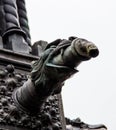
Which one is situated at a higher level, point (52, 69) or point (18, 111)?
point (52, 69)

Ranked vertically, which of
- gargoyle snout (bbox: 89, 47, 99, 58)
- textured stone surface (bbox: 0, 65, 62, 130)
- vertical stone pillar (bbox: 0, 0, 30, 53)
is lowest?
textured stone surface (bbox: 0, 65, 62, 130)

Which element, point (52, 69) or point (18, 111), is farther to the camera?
point (18, 111)

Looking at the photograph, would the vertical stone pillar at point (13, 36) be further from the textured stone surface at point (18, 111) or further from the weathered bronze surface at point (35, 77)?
the textured stone surface at point (18, 111)

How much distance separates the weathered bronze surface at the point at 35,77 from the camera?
975 cm

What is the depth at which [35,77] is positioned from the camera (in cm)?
1060

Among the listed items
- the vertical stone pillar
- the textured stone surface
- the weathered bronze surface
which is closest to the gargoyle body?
the weathered bronze surface

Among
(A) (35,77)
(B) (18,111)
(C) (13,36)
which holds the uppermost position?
(C) (13,36)

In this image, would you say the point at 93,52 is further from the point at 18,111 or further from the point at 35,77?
the point at 18,111

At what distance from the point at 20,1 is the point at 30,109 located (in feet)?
15.0

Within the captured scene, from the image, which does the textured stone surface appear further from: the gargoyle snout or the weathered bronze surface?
the gargoyle snout

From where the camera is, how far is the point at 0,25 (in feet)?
44.1

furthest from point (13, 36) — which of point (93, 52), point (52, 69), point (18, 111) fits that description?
point (93, 52)

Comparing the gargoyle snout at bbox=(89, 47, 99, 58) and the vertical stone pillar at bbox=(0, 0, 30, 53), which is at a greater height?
the vertical stone pillar at bbox=(0, 0, 30, 53)

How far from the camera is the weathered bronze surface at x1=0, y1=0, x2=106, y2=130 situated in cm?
975
